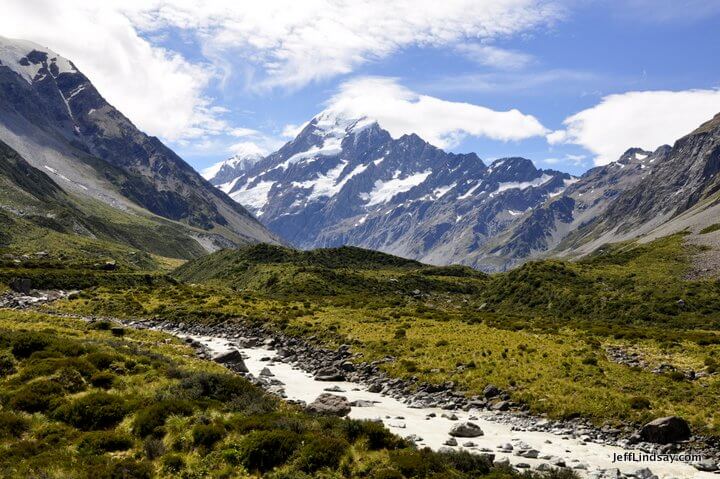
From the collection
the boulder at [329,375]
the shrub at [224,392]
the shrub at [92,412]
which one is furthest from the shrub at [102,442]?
the boulder at [329,375]

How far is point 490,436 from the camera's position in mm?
27109

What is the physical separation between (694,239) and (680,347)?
344 ft

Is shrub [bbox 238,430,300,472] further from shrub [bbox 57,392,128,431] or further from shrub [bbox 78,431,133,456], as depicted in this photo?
shrub [bbox 57,392,128,431]

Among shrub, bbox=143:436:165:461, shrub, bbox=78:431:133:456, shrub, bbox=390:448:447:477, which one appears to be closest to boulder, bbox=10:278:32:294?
shrub, bbox=78:431:133:456

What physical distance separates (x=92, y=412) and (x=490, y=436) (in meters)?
20.0

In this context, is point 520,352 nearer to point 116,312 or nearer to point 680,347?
point 680,347

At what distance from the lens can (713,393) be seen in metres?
30.8

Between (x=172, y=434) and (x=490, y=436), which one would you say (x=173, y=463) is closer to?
(x=172, y=434)

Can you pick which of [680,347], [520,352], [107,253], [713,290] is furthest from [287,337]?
[107,253]

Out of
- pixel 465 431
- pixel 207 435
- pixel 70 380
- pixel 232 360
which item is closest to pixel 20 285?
pixel 232 360

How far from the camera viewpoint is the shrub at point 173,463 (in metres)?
17.6

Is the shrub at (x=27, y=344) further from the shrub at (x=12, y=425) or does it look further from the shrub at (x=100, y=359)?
the shrub at (x=12, y=425)

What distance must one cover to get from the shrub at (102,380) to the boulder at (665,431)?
92.5 ft

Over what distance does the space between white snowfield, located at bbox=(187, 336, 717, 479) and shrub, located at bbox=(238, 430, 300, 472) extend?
27.2 feet
